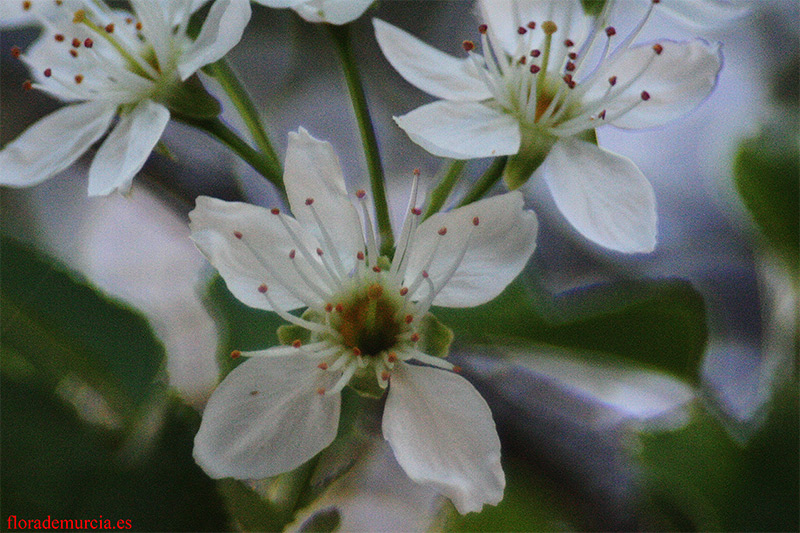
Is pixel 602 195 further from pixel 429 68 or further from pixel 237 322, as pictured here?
pixel 237 322

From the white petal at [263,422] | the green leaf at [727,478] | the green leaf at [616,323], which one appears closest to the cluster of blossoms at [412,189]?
the white petal at [263,422]

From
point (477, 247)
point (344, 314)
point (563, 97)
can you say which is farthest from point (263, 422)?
point (563, 97)

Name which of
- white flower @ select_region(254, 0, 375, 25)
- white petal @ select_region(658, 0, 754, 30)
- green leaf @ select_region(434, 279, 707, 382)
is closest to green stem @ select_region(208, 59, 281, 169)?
white flower @ select_region(254, 0, 375, 25)

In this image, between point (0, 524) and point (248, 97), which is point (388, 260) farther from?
point (0, 524)

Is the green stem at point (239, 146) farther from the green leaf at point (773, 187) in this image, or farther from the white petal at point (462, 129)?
the green leaf at point (773, 187)

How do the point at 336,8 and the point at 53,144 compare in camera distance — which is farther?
the point at 53,144

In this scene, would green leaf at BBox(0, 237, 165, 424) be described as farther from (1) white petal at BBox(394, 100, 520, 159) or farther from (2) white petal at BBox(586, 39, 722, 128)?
(2) white petal at BBox(586, 39, 722, 128)
